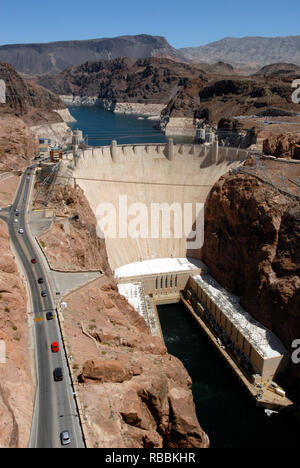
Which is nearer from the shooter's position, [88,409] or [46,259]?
[88,409]

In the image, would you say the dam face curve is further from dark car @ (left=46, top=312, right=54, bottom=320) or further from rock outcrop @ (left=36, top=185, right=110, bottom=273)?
dark car @ (left=46, top=312, right=54, bottom=320)

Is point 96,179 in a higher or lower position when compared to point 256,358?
higher

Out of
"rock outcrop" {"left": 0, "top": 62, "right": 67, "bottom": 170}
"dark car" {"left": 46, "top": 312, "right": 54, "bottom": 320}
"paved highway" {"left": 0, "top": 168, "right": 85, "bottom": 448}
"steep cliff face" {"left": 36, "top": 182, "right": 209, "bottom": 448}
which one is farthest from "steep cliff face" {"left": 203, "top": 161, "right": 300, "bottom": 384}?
"rock outcrop" {"left": 0, "top": 62, "right": 67, "bottom": 170}

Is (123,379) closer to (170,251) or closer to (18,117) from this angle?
(170,251)

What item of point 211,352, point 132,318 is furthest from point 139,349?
point 211,352

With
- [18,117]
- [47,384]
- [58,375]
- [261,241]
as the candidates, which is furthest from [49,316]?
[18,117]
